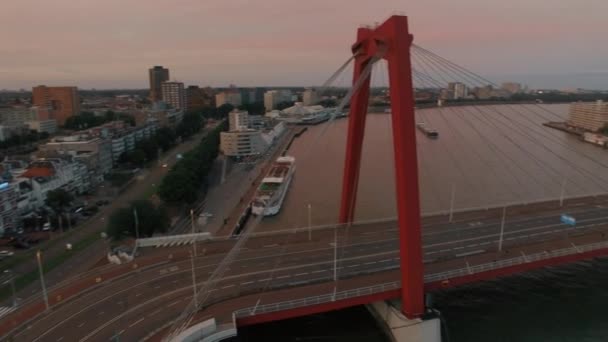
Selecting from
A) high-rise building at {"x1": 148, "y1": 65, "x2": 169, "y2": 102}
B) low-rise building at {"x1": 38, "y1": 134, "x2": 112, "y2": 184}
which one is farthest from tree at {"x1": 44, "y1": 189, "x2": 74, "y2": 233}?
high-rise building at {"x1": 148, "y1": 65, "x2": 169, "y2": 102}

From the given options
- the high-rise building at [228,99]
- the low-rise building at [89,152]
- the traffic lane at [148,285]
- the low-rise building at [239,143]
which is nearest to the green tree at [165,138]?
the low-rise building at [239,143]

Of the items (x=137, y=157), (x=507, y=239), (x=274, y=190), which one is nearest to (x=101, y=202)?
(x=137, y=157)

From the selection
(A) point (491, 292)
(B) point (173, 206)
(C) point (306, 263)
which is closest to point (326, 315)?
(C) point (306, 263)

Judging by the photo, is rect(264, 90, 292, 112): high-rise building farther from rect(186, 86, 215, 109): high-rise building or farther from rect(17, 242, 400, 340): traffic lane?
rect(17, 242, 400, 340): traffic lane

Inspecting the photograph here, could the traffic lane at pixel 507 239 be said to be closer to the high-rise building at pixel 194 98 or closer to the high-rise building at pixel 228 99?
the high-rise building at pixel 228 99

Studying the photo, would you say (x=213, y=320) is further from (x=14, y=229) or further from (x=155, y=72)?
(x=155, y=72)

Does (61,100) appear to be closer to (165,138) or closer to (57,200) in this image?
(165,138)
